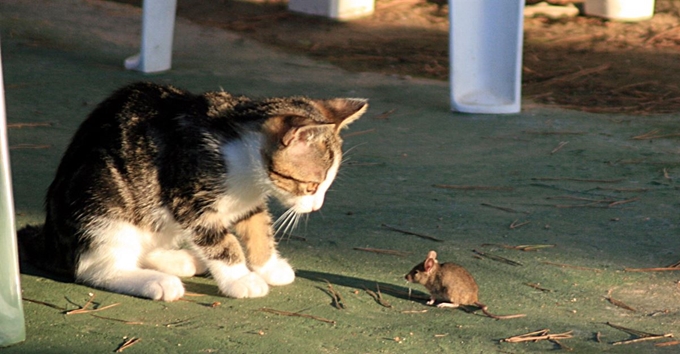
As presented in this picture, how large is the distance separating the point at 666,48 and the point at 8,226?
6.18 metres

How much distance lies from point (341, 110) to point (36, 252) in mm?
1243

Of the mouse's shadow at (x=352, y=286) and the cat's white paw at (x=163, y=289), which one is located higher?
the cat's white paw at (x=163, y=289)

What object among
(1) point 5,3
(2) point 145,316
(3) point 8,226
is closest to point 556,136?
(2) point 145,316

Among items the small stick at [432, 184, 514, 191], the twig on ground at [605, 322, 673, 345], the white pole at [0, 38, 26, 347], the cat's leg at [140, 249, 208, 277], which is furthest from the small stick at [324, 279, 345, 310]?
the small stick at [432, 184, 514, 191]

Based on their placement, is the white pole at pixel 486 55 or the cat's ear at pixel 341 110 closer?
the cat's ear at pixel 341 110

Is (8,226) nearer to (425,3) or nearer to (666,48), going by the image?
(666,48)

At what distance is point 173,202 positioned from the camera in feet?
10.1

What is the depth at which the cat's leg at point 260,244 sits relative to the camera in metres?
3.21

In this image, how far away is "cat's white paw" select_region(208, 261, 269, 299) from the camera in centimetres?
306

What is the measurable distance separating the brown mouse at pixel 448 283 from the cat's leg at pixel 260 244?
0.51 meters

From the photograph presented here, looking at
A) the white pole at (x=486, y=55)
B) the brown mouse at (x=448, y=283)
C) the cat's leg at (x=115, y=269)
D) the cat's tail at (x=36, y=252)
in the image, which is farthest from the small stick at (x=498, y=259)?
the white pole at (x=486, y=55)

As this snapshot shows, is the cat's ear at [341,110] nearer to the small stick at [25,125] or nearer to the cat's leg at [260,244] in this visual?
the cat's leg at [260,244]

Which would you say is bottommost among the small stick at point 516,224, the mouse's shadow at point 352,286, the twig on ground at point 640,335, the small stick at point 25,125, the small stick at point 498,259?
the mouse's shadow at point 352,286

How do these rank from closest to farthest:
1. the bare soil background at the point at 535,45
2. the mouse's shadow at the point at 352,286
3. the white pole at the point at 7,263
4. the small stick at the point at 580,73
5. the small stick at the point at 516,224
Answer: the white pole at the point at 7,263
the mouse's shadow at the point at 352,286
the small stick at the point at 516,224
the bare soil background at the point at 535,45
the small stick at the point at 580,73
